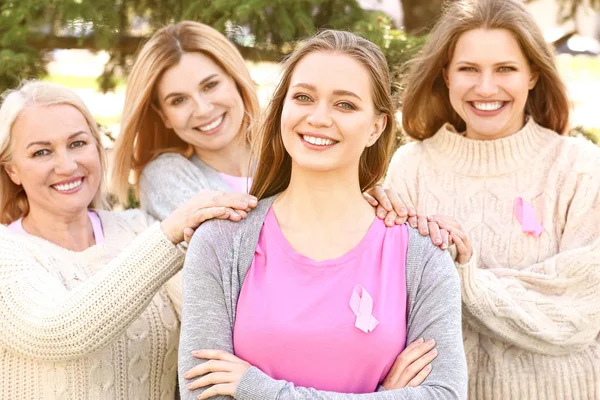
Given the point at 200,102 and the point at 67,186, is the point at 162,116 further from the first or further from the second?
the point at 67,186

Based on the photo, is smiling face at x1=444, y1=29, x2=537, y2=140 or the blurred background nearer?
smiling face at x1=444, y1=29, x2=537, y2=140

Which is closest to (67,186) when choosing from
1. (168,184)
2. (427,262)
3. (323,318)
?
(168,184)

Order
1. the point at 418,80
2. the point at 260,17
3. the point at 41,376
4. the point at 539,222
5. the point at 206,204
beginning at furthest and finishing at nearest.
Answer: the point at 260,17
the point at 418,80
the point at 539,222
the point at 41,376
the point at 206,204

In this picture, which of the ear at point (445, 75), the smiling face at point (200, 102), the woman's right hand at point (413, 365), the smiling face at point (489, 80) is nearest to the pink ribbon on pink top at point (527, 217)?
the smiling face at point (489, 80)

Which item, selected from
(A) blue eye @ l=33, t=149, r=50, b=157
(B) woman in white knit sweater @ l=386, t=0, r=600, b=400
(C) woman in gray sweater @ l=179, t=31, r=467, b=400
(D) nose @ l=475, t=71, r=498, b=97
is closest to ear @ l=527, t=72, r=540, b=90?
(B) woman in white knit sweater @ l=386, t=0, r=600, b=400

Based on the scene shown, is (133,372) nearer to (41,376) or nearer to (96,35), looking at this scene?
(41,376)

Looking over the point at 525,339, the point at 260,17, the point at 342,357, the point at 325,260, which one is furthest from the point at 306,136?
the point at 260,17

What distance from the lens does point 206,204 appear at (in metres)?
2.71

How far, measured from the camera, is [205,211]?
2.68 metres

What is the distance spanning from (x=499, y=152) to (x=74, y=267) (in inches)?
64.3

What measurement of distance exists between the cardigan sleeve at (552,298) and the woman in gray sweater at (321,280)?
0.52 m

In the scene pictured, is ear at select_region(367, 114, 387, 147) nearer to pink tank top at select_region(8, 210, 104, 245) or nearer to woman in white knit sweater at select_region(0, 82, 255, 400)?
woman in white knit sweater at select_region(0, 82, 255, 400)

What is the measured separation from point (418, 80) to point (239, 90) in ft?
2.58

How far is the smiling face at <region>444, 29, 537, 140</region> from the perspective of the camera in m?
3.30
